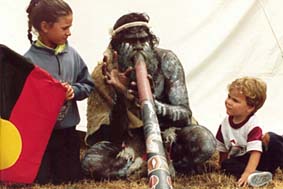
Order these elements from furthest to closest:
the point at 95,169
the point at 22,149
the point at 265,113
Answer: the point at 265,113, the point at 95,169, the point at 22,149

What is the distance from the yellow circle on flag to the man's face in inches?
12.2

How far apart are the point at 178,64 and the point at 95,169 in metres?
0.33

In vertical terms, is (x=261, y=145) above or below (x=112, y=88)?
below

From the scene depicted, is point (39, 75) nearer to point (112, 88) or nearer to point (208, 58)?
point (112, 88)

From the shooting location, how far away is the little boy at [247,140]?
1718 mm

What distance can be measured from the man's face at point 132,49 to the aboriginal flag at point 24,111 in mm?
186

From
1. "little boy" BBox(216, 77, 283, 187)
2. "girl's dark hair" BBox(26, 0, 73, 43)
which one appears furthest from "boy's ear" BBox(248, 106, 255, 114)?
"girl's dark hair" BBox(26, 0, 73, 43)

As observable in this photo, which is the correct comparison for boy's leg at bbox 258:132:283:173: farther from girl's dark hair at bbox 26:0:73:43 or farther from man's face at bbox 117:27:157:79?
girl's dark hair at bbox 26:0:73:43

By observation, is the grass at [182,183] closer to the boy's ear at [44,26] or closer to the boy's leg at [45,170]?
the boy's leg at [45,170]

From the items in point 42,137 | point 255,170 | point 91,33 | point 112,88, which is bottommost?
point 255,170

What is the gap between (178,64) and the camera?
1788 millimetres

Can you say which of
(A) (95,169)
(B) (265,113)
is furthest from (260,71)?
(A) (95,169)

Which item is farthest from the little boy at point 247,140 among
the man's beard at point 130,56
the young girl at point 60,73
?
the young girl at point 60,73

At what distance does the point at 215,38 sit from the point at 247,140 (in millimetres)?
505
